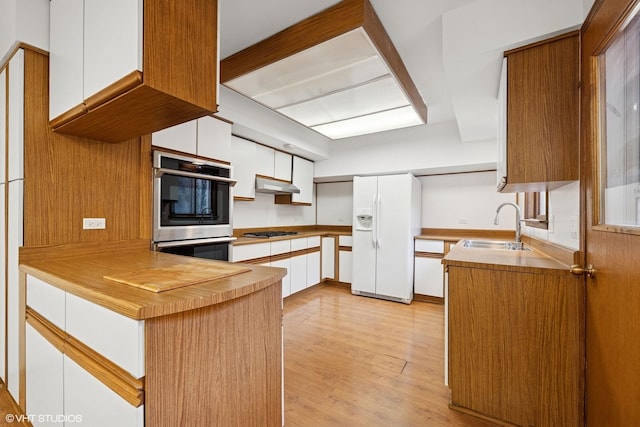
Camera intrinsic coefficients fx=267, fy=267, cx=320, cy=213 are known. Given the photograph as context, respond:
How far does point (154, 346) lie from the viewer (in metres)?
0.74

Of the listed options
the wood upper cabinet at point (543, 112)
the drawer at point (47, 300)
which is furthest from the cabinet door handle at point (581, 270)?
the drawer at point (47, 300)

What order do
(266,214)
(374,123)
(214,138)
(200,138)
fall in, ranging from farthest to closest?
(266,214)
(374,123)
(214,138)
(200,138)

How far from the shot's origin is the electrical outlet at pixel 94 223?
1.61 meters

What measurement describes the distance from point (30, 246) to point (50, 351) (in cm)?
66

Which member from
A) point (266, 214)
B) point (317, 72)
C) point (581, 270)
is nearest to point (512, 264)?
point (581, 270)

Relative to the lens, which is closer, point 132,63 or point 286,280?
point 132,63

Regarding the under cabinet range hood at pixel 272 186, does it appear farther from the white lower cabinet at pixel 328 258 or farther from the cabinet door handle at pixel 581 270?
the cabinet door handle at pixel 581 270

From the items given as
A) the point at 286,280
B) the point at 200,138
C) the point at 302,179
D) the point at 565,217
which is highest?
the point at 200,138

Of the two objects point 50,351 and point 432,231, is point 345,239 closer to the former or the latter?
point 432,231

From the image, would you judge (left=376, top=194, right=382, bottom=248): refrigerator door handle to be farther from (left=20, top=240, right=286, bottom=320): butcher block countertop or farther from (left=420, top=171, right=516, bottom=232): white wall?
(left=20, top=240, right=286, bottom=320): butcher block countertop

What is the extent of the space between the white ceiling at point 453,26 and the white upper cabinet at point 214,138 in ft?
1.86

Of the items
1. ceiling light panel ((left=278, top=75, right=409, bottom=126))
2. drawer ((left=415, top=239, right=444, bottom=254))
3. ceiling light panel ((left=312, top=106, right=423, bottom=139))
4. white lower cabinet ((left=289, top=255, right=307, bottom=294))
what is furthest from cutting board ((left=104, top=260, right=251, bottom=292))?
drawer ((left=415, top=239, right=444, bottom=254))

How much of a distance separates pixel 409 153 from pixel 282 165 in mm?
1781

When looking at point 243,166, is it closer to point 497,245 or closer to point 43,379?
point 43,379
